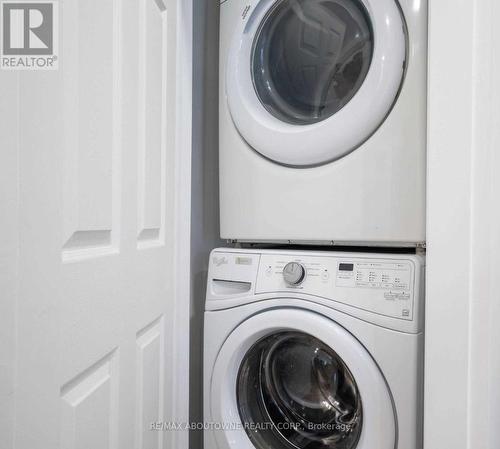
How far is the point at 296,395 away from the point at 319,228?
0.51 meters

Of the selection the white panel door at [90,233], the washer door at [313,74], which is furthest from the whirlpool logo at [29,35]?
the washer door at [313,74]

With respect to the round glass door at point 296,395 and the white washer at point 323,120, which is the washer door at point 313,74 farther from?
the round glass door at point 296,395

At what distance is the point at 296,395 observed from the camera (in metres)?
1.19

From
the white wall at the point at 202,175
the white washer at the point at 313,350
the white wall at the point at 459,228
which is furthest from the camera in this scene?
the white wall at the point at 202,175

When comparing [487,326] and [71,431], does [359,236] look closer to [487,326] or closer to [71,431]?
[487,326]

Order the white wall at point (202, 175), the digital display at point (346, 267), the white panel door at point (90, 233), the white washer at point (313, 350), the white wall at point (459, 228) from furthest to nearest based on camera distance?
the white wall at point (202, 175) < the digital display at point (346, 267) < the white washer at point (313, 350) < the white wall at point (459, 228) < the white panel door at point (90, 233)

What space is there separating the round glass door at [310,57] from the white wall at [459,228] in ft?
0.90

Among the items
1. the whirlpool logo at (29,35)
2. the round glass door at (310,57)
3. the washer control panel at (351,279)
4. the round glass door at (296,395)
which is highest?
the round glass door at (310,57)

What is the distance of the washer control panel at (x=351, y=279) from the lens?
0.94 metres

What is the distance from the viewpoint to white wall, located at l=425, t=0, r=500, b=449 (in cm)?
79

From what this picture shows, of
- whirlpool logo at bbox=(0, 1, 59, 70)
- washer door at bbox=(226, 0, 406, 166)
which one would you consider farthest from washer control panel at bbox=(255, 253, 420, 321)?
whirlpool logo at bbox=(0, 1, 59, 70)

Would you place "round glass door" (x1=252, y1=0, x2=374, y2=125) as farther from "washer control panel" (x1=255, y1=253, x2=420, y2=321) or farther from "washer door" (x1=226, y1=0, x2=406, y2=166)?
"washer control panel" (x1=255, y1=253, x2=420, y2=321)

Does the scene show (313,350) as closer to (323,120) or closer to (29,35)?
(323,120)

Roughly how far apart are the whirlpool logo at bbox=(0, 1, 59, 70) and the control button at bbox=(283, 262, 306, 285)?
0.72 metres
